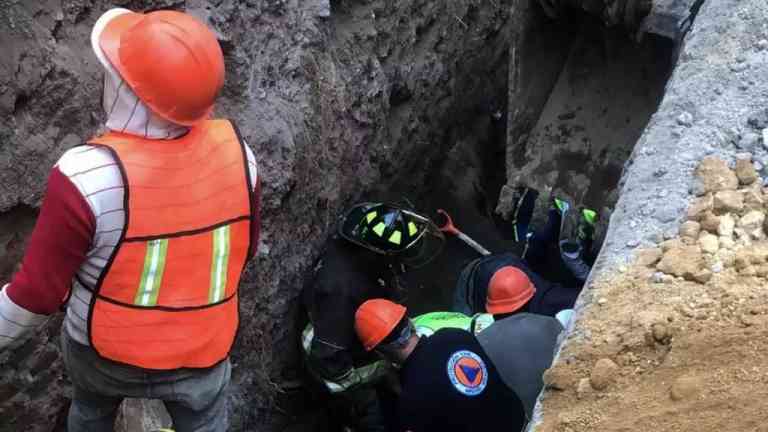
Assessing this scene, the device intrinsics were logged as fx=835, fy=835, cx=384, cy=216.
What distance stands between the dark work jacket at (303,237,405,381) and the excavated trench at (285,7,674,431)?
1115mm

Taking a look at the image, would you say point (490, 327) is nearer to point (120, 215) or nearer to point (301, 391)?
point (301, 391)

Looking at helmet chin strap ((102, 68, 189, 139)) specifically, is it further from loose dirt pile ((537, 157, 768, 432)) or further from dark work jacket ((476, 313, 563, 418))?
dark work jacket ((476, 313, 563, 418))

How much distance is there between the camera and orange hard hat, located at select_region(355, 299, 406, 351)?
3.83m

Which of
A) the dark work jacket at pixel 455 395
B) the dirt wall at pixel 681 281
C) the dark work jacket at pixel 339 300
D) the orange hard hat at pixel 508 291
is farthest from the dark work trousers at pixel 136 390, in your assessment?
the orange hard hat at pixel 508 291

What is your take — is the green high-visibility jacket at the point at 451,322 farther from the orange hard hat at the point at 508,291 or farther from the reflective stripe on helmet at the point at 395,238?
the reflective stripe on helmet at the point at 395,238

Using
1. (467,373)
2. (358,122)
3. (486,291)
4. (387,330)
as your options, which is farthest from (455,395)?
(358,122)

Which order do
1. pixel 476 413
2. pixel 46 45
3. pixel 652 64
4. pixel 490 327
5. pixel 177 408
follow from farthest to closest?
pixel 652 64
pixel 490 327
pixel 476 413
pixel 46 45
pixel 177 408

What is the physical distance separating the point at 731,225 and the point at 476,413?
119 cm

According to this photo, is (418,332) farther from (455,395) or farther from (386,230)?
(455,395)

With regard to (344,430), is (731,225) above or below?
above

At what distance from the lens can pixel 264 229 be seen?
394 cm

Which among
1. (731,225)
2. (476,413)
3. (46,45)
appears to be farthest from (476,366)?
(46,45)

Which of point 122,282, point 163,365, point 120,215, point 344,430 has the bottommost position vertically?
point 344,430

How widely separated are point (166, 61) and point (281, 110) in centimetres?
185
